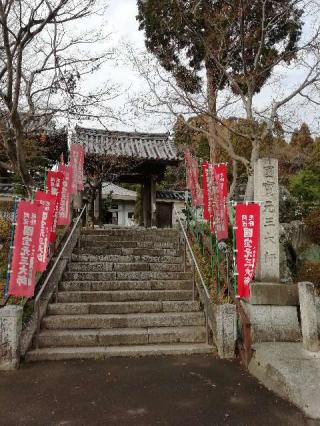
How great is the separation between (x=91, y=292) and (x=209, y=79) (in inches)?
425

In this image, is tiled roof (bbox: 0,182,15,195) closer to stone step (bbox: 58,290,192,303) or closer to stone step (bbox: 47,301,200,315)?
stone step (bbox: 58,290,192,303)

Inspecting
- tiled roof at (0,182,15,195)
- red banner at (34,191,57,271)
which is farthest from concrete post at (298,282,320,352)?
tiled roof at (0,182,15,195)

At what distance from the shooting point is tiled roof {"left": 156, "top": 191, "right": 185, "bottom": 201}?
2348cm

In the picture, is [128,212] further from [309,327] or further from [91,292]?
[309,327]

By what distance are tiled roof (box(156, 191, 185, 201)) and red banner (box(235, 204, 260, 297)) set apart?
1666cm

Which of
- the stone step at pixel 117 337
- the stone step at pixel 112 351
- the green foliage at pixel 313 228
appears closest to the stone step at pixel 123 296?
the stone step at pixel 117 337

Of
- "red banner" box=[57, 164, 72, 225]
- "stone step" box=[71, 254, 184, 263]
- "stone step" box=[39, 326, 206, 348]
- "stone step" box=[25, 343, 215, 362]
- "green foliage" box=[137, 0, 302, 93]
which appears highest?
"green foliage" box=[137, 0, 302, 93]

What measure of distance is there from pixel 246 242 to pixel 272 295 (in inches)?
40.6

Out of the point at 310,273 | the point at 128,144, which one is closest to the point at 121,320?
the point at 310,273

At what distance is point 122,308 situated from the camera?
788cm

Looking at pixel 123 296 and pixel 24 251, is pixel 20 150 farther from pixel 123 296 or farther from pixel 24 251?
pixel 123 296

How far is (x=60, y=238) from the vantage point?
1010 centimetres

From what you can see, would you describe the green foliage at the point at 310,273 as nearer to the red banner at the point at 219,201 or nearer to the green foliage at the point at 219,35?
the red banner at the point at 219,201

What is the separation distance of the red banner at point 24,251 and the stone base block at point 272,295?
3.90 meters
